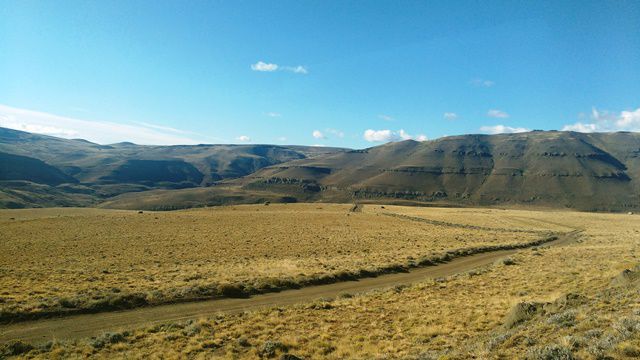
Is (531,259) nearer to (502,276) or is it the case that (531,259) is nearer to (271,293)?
(502,276)

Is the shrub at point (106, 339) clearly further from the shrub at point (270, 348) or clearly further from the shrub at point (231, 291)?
the shrub at point (231, 291)

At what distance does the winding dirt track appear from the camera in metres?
16.1

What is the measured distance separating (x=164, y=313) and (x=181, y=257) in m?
19.4

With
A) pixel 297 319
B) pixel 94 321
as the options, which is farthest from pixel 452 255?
pixel 94 321

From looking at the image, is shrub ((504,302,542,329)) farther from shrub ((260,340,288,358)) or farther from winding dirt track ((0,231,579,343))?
winding dirt track ((0,231,579,343))

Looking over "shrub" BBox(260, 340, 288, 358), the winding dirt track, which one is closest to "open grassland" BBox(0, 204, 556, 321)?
the winding dirt track

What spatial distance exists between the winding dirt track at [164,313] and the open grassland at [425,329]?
1.41 metres

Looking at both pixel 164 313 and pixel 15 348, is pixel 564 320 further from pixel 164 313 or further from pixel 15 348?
pixel 15 348

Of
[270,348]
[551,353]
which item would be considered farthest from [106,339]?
[551,353]

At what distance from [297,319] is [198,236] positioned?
128 ft

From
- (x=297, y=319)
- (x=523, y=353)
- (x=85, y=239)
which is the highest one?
(x=523, y=353)

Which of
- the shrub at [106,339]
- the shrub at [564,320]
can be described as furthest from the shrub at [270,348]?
the shrub at [564,320]

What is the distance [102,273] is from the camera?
2884 centimetres

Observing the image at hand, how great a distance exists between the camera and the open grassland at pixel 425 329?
34.7 feet
